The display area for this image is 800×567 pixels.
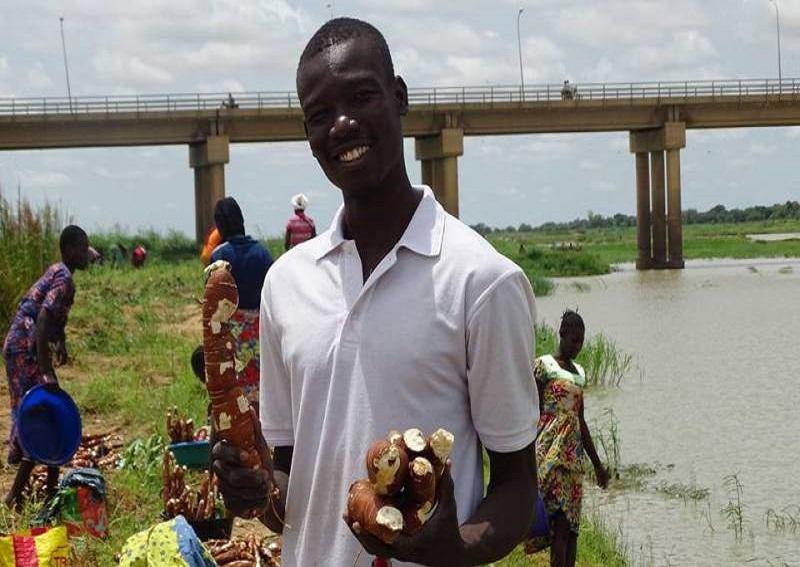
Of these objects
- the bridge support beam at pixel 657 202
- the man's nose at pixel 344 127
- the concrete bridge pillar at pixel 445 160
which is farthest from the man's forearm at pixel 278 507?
the bridge support beam at pixel 657 202

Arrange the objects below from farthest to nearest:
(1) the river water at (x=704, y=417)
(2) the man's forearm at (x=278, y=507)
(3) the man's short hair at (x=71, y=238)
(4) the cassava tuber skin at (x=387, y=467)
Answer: (1) the river water at (x=704, y=417) → (3) the man's short hair at (x=71, y=238) → (2) the man's forearm at (x=278, y=507) → (4) the cassava tuber skin at (x=387, y=467)

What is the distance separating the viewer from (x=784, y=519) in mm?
8938

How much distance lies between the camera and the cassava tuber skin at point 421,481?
68.3 inches

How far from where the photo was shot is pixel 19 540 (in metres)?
4.58

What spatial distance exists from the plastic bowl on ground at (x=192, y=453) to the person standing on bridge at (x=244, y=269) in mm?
473

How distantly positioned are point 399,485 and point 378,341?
30cm

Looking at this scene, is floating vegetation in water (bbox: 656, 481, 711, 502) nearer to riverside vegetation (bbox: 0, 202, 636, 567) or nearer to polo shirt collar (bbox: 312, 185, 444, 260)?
riverside vegetation (bbox: 0, 202, 636, 567)

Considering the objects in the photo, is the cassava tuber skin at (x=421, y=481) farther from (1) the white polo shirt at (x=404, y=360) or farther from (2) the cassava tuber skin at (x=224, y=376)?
(2) the cassava tuber skin at (x=224, y=376)

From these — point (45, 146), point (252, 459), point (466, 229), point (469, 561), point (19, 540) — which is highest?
point (45, 146)

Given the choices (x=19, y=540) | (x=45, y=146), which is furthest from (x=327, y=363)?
(x=45, y=146)

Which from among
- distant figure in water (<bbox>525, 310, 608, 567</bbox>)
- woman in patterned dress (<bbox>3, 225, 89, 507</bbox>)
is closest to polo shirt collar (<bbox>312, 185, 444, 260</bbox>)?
distant figure in water (<bbox>525, 310, 608, 567</bbox>)

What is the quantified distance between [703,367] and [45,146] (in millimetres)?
23583

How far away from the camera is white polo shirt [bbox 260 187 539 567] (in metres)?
1.98

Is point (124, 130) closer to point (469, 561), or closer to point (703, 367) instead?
point (703, 367)
